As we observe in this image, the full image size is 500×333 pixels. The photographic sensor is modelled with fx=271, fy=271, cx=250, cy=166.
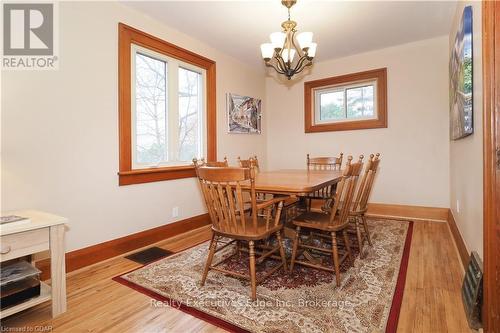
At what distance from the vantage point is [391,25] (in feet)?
10.2

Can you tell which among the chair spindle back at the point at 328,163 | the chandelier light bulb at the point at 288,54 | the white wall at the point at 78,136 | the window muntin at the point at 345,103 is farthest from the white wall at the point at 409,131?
the white wall at the point at 78,136

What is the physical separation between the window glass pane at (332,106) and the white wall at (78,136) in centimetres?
270

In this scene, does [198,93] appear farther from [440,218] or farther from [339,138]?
[440,218]

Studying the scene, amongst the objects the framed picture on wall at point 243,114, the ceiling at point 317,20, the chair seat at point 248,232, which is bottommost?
the chair seat at point 248,232

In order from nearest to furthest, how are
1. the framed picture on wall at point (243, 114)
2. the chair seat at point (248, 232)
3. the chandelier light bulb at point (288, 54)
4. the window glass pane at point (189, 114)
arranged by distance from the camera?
the chair seat at point (248, 232)
the chandelier light bulb at point (288, 54)
the window glass pane at point (189, 114)
the framed picture on wall at point (243, 114)

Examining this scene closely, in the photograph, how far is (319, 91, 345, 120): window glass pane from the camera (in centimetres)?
425

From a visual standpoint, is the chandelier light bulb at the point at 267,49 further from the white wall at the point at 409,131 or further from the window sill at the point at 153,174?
the white wall at the point at 409,131

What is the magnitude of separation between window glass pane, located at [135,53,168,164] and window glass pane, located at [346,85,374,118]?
274 cm

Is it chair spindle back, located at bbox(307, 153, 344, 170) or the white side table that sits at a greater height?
chair spindle back, located at bbox(307, 153, 344, 170)

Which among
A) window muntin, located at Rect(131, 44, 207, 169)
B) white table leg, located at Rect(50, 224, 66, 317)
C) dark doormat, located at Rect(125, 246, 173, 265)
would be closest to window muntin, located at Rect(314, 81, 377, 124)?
window muntin, located at Rect(131, 44, 207, 169)

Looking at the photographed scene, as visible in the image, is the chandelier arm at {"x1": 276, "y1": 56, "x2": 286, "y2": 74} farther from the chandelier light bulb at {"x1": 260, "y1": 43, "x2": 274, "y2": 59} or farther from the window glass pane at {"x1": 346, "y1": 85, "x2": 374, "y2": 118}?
the window glass pane at {"x1": 346, "y1": 85, "x2": 374, "y2": 118}

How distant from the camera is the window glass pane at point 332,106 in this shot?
4.25 metres

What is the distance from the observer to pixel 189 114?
3.41 metres

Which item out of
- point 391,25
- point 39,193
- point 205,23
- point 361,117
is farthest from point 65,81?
point 361,117
